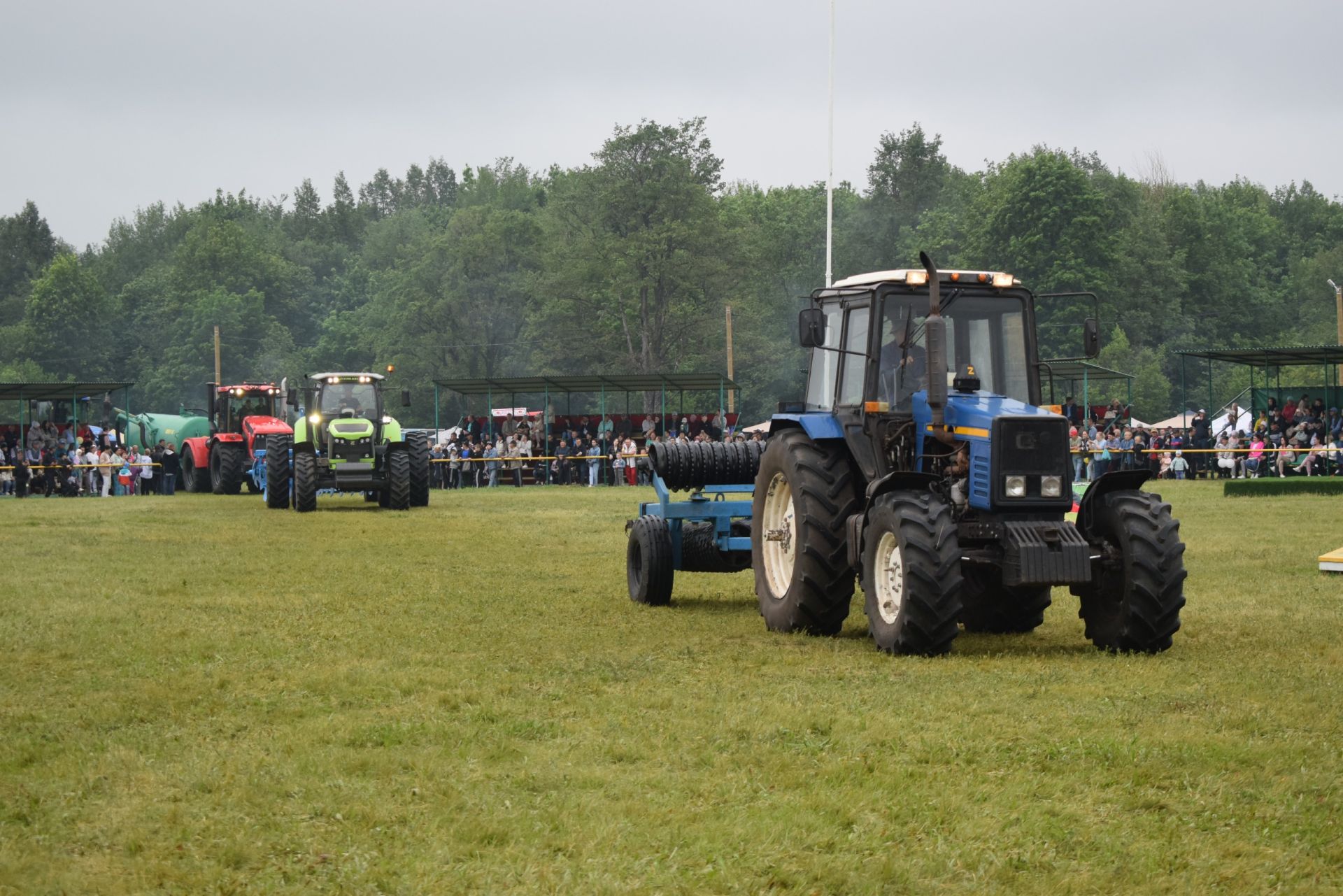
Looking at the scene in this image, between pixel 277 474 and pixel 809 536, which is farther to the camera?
pixel 277 474

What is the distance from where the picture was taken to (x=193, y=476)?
41.5 meters

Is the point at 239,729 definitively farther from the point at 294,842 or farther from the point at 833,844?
the point at 833,844

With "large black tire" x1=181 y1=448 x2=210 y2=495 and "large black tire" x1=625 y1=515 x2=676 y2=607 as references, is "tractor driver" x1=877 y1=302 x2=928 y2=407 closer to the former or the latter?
"large black tire" x1=625 y1=515 x2=676 y2=607

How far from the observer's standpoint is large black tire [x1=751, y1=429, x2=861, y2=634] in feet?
36.0

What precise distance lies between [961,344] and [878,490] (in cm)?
151

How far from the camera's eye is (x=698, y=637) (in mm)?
11352

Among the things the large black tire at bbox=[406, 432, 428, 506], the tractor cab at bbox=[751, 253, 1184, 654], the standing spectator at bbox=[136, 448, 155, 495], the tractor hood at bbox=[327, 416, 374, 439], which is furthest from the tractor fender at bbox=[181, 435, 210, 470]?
the tractor cab at bbox=[751, 253, 1184, 654]

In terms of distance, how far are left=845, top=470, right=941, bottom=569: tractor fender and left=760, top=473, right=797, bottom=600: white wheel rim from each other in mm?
1022

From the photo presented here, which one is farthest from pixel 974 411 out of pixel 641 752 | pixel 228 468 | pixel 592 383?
pixel 592 383

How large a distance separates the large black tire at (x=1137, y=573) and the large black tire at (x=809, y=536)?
163cm

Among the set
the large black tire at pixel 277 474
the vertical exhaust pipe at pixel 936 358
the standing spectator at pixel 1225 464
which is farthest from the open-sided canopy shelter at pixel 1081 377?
the vertical exhaust pipe at pixel 936 358

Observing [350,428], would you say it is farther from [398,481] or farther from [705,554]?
[705,554]

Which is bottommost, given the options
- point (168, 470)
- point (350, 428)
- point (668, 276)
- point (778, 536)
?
point (778, 536)

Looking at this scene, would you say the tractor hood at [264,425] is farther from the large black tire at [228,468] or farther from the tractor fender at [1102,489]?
the tractor fender at [1102,489]
